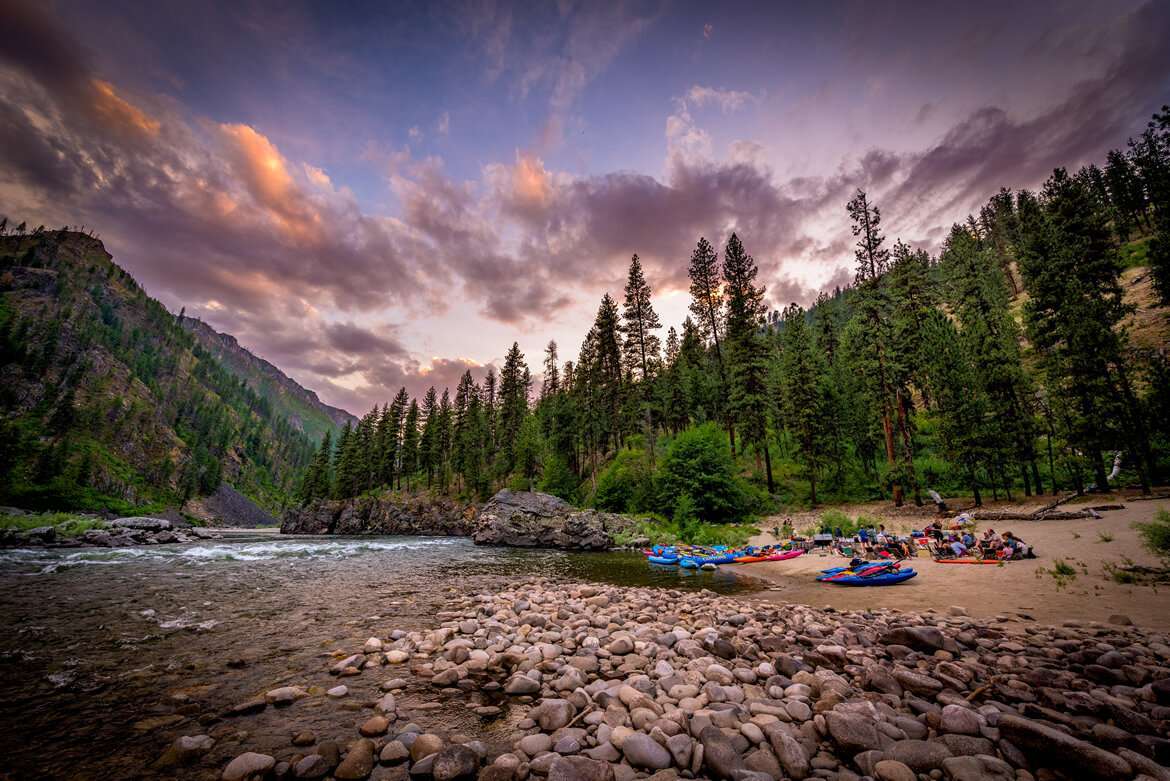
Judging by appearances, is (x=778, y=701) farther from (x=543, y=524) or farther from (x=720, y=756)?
(x=543, y=524)

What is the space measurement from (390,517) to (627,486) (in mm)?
35345

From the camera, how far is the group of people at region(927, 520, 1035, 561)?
12.1 m

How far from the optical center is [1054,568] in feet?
34.8

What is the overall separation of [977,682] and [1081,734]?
1433 mm

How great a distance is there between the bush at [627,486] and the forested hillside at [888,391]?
136mm

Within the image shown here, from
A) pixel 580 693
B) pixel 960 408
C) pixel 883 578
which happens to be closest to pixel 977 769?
pixel 580 693

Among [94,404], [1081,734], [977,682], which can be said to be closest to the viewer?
[1081,734]

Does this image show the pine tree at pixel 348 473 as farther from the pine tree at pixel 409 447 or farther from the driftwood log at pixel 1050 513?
the driftwood log at pixel 1050 513

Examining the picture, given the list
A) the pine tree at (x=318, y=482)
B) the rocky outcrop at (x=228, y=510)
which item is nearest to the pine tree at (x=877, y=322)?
the pine tree at (x=318, y=482)

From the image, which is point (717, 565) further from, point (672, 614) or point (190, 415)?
point (190, 415)

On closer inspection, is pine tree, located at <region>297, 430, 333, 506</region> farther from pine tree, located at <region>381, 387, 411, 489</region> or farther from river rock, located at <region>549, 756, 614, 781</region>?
river rock, located at <region>549, 756, 614, 781</region>

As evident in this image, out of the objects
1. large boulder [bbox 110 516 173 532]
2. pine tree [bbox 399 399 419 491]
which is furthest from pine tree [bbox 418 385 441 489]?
large boulder [bbox 110 516 173 532]

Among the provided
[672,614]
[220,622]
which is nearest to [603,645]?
[672,614]

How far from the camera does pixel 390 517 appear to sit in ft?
178
